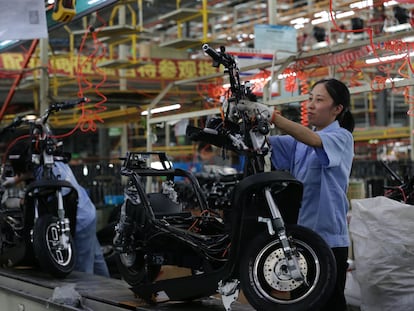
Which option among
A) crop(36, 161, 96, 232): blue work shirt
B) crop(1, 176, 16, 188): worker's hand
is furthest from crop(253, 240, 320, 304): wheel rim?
crop(1, 176, 16, 188): worker's hand

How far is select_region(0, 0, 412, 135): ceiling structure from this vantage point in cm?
595

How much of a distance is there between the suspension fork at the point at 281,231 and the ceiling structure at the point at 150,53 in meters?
1.90

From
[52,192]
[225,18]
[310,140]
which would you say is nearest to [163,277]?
[310,140]

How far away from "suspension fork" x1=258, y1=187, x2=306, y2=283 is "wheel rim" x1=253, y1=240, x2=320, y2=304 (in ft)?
0.14

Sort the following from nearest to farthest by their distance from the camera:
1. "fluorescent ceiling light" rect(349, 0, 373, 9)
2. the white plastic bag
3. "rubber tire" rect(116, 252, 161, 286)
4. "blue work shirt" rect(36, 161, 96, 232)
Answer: the white plastic bag
"rubber tire" rect(116, 252, 161, 286)
"fluorescent ceiling light" rect(349, 0, 373, 9)
"blue work shirt" rect(36, 161, 96, 232)

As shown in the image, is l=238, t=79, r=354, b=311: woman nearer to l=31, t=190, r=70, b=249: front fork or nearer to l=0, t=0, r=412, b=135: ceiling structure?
l=0, t=0, r=412, b=135: ceiling structure

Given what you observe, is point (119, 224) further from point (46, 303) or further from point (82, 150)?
point (82, 150)

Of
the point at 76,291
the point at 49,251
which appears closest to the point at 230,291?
the point at 76,291

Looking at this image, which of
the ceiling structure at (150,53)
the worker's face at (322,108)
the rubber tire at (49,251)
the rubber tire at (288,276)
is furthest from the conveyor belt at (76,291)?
the ceiling structure at (150,53)

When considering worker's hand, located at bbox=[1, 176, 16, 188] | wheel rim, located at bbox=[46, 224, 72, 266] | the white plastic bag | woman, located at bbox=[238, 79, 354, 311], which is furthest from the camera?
worker's hand, located at bbox=[1, 176, 16, 188]

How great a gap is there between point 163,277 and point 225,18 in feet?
36.5

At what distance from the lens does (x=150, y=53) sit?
495 inches

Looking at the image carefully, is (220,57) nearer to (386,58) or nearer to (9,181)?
(386,58)

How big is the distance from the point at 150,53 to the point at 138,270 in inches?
370
